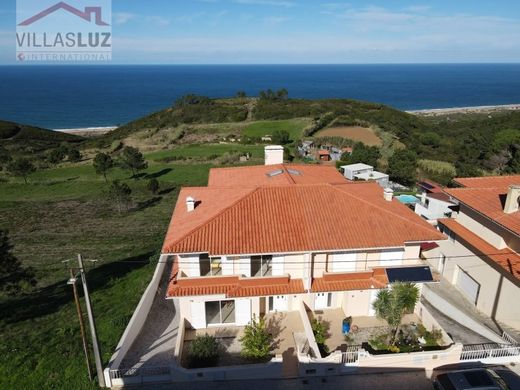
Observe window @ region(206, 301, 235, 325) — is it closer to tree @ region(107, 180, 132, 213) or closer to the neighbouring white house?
tree @ region(107, 180, 132, 213)

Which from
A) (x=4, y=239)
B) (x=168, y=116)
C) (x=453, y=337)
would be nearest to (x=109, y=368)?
(x=4, y=239)

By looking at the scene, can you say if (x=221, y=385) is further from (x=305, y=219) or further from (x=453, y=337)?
(x=453, y=337)

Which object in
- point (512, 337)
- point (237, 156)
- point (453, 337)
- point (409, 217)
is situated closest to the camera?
point (512, 337)

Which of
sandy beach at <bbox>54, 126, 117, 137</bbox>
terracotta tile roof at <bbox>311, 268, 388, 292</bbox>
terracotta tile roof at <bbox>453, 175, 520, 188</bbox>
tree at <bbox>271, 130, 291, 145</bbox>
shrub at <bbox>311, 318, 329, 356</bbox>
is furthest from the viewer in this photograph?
sandy beach at <bbox>54, 126, 117, 137</bbox>

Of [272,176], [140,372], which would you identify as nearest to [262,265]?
[140,372]

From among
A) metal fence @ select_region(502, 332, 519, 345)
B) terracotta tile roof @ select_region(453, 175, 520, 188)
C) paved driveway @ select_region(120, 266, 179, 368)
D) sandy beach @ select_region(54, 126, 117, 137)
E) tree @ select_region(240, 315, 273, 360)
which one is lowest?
sandy beach @ select_region(54, 126, 117, 137)

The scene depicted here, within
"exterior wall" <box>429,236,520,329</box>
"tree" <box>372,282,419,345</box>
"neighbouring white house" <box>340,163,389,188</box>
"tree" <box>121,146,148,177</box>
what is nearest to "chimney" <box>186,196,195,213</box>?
"tree" <box>372,282,419,345</box>
